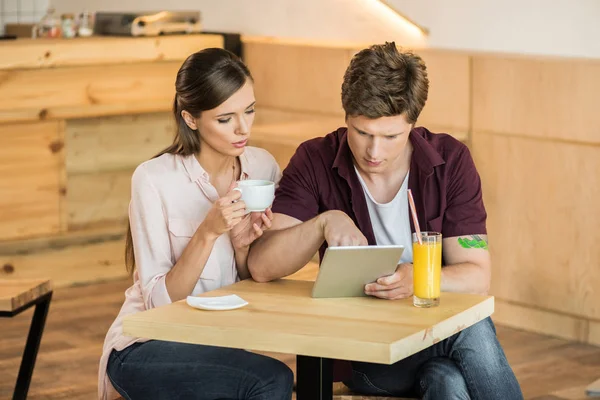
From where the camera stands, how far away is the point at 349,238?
7.47 ft

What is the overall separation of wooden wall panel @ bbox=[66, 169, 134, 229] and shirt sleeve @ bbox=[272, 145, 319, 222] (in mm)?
2702

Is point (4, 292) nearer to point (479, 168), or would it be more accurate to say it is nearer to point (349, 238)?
point (349, 238)

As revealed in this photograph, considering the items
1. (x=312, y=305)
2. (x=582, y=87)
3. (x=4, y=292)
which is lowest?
(x=4, y=292)

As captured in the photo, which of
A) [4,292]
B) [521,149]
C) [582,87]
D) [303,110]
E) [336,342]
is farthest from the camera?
[303,110]

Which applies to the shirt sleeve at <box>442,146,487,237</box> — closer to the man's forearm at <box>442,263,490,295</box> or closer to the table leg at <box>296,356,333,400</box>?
the man's forearm at <box>442,263,490,295</box>

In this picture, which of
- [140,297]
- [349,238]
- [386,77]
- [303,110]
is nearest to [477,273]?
[349,238]

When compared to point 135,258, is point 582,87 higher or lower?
higher

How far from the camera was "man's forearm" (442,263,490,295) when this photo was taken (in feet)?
7.61

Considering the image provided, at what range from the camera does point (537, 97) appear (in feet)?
13.4

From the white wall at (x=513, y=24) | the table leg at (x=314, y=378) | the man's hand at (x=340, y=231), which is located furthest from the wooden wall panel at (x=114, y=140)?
the table leg at (x=314, y=378)

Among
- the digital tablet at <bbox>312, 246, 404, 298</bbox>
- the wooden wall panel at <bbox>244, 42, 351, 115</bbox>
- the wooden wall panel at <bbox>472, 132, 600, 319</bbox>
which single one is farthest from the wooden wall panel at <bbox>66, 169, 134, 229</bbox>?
the digital tablet at <bbox>312, 246, 404, 298</bbox>

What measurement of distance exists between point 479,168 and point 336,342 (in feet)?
8.50

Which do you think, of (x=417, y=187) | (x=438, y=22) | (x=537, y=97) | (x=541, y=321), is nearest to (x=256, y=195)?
(x=417, y=187)

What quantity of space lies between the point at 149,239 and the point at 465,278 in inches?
28.1
